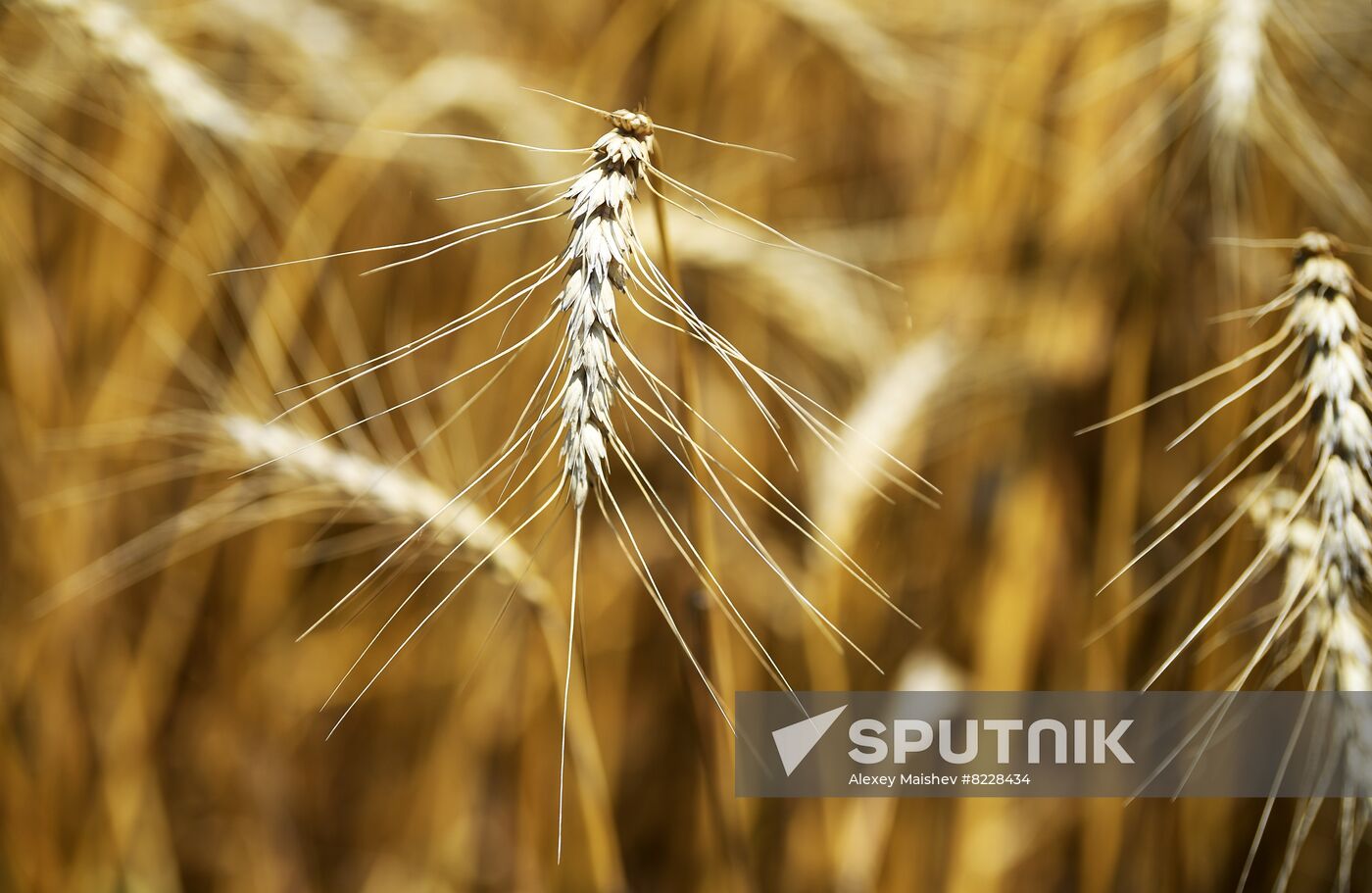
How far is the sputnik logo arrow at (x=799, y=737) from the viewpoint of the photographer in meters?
0.46

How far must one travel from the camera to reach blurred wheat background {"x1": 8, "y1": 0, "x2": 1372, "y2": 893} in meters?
0.53

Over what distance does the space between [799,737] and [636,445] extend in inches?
12.0

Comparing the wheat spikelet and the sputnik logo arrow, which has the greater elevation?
the wheat spikelet

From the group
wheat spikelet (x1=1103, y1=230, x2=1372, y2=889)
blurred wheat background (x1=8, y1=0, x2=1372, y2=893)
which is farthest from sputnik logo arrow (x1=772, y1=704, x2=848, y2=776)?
wheat spikelet (x1=1103, y1=230, x2=1372, y2=889)

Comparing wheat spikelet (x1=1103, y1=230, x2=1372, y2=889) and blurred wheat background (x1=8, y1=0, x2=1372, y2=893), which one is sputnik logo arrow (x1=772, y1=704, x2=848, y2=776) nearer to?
blurred wheat background (x1=8, y1=0, x2=1372, y2=893)

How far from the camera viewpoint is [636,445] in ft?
2.26

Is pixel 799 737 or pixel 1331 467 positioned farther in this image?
pixel 799 737

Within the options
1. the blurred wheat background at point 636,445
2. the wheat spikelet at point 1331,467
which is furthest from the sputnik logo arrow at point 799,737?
the wheat spikelet at point 1331,467

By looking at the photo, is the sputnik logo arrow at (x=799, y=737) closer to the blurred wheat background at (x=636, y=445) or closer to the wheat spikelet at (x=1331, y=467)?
the blurred wheat background at (x=636, y=445)

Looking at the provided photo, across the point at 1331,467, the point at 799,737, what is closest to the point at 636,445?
the point at 799,737

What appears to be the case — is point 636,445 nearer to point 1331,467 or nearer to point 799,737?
point 799,737

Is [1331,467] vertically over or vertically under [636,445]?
under

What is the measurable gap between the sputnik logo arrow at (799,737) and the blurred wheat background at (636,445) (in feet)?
0.09

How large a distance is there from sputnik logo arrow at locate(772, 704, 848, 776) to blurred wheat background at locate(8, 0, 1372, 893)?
0.09 ft
